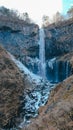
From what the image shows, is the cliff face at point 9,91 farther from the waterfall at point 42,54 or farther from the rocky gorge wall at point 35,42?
the waterfall at point 42,54

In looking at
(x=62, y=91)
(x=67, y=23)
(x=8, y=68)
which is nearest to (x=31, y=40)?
(x=67, y=23)

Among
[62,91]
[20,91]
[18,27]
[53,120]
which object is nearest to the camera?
[53,120]

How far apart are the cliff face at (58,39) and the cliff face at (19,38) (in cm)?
161

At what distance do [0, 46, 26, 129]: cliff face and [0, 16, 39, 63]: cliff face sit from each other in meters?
6.55

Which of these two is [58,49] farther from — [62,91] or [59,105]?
[59,105]

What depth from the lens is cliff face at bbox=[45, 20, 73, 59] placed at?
136 ft

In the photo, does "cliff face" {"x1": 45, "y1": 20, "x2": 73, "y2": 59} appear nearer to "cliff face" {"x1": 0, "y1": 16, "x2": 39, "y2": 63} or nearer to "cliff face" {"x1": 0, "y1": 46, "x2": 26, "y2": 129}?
"cliff face" {"x1": 0, "y1": 16, "x2": 39, "y2": 63}

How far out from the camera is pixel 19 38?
4075 centimetres

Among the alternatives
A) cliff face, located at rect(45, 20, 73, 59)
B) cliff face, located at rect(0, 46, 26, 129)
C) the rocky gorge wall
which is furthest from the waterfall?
cliff face, located at rect(0, 46, 26, 129)

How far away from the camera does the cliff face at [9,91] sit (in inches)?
896

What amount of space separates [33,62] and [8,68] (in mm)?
9897

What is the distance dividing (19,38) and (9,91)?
50.8 ft

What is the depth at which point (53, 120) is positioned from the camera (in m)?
14.2

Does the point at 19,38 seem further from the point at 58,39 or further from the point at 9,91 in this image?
the point at 9,91
